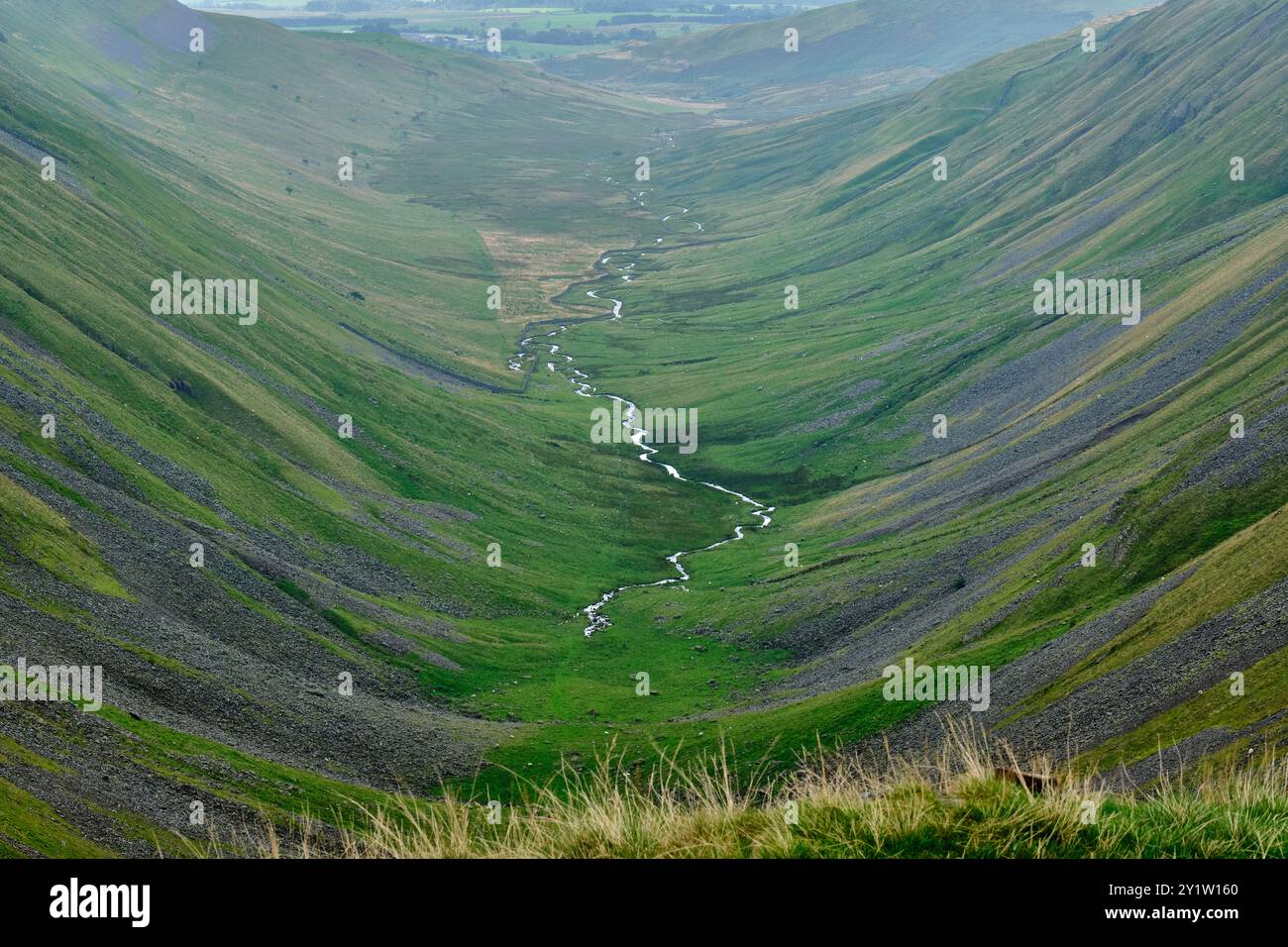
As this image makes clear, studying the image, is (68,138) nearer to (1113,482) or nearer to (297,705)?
(297,705)

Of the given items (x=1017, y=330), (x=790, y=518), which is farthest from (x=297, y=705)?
(x=1017, y=330)

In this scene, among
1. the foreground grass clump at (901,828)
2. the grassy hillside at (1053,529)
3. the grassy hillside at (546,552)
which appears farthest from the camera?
the grassy hillside at (1053,529)

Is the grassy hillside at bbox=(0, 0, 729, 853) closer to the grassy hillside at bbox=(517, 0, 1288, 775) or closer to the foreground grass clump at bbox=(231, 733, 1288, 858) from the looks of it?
the grassy hillside at bbox=(517, 0, 1288, 775)

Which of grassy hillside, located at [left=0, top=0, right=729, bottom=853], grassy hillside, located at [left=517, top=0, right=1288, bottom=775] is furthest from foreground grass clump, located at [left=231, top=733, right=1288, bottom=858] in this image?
grassy hillside, located at [left=0, top=0, right=729, bottom=853]

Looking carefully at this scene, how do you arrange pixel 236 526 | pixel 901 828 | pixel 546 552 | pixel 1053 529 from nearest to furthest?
1. pixel 901 828
2. pixel 1053 529
3. pixel 236 526
4. pixel 546 552

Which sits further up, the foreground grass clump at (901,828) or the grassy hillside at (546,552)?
the grassy hillside at (546,552)

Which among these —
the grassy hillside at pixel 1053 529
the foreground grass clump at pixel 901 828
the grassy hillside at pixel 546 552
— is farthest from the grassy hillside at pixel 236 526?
the foreground grass clump at pixel 901 828

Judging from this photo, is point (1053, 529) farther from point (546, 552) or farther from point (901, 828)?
point (901, 828)

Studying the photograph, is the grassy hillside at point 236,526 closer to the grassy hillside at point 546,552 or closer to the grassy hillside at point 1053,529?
the grassy hillside at point 546,552

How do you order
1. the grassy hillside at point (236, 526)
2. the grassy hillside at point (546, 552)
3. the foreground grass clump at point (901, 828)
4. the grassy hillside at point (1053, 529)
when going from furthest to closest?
1. the grassy hillside at point (236, 526)
2. the grassy hillside at point (1053, 529)
3. the grassy hillside at point (546, 552)
4. the foreground grass clump at point (901, 828)

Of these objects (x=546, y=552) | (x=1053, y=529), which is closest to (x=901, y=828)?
(x=1053, y=529)
